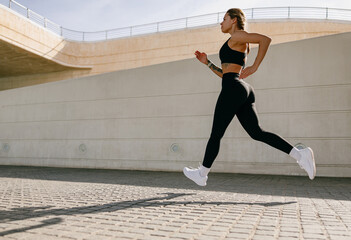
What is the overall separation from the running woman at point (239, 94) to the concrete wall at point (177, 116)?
14.7 ft

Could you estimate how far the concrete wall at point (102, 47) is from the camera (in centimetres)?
1989

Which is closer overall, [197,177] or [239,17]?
[239,17]

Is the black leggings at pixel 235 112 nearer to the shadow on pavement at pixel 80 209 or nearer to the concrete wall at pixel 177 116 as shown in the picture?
the shadow on pavement at pixel 80 209

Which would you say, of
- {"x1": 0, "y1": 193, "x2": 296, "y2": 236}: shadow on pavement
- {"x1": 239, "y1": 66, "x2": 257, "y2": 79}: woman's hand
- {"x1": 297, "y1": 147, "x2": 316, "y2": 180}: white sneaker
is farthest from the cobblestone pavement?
{"x1": 239, "y1": 66, "x2": 257, "y2": 79}: woman's hand

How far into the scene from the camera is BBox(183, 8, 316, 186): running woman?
3523mm

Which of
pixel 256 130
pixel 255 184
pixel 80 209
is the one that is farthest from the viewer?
pixel 255 184

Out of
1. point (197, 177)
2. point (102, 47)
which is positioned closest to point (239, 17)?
point (197, 177)

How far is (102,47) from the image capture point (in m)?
24.8

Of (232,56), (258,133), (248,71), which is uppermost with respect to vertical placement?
(232,56)

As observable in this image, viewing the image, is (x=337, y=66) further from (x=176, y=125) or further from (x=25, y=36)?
(x=25, y=36)

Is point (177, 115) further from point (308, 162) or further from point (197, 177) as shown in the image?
point (308, 162)

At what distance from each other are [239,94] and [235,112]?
8.9 inches

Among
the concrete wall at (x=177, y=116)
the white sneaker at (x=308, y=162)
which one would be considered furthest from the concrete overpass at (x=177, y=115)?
the white sneaker at (x=308, y=162)

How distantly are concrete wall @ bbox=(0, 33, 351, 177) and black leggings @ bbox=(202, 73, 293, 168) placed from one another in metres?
4.60
